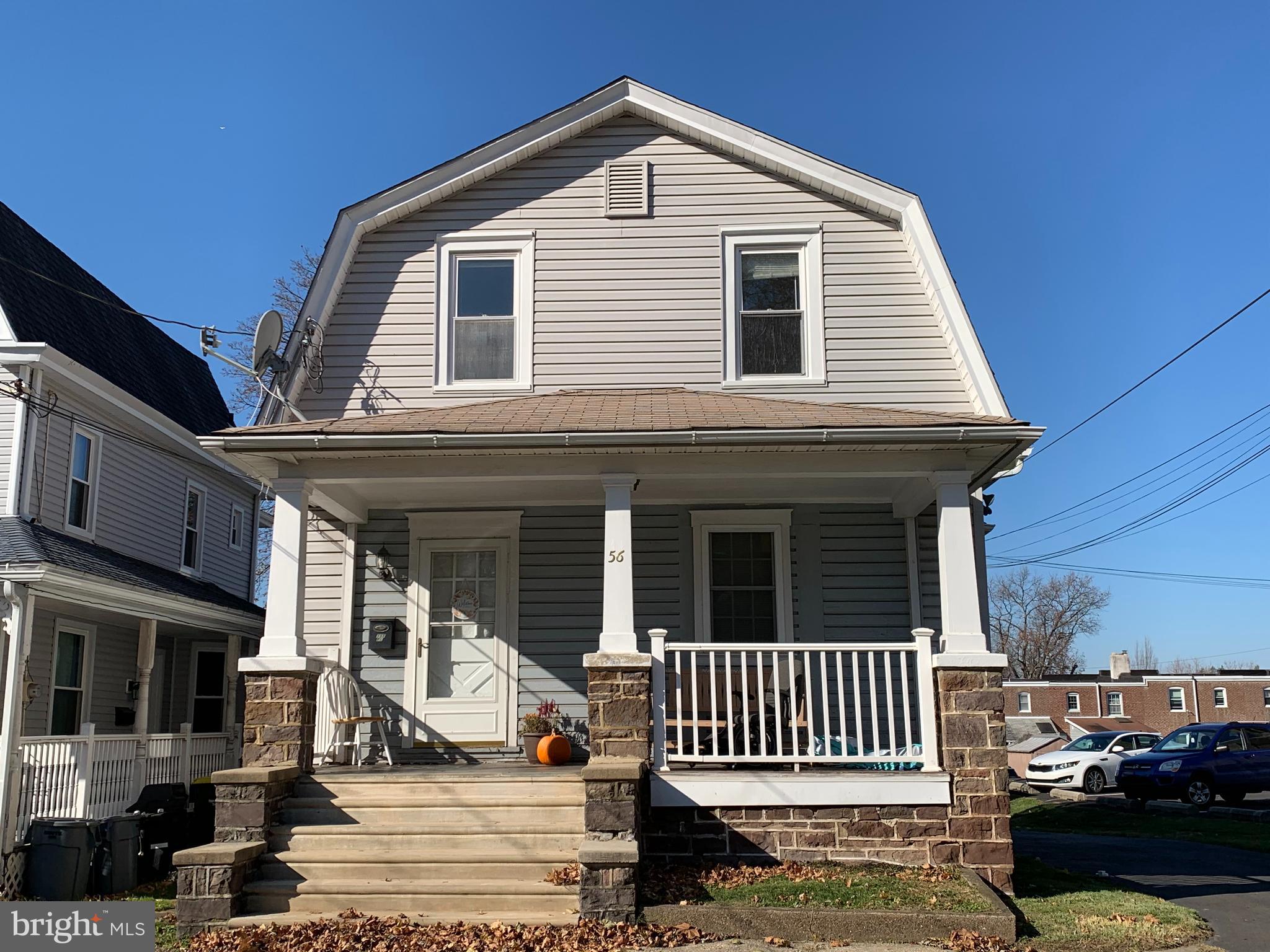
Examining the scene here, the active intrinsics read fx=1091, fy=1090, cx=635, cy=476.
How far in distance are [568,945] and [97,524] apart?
981 cm

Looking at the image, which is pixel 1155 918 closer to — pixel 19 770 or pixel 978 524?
pixel 978 524

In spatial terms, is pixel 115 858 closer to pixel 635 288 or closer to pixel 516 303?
pixel 516 303

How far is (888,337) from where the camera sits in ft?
34.4

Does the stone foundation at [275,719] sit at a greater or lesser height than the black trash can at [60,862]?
greater

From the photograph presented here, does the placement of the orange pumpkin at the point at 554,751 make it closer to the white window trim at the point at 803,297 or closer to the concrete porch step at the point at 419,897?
the concrete porch step at the point at 419,897

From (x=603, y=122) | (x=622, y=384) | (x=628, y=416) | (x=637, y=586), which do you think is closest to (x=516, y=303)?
(x=622, y=384)

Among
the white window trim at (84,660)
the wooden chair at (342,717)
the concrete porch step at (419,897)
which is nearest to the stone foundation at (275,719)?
the concrete porch step at (419,897)

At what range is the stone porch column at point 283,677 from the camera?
26.8 feet

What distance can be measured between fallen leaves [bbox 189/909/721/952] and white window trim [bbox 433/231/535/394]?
520 centimetres

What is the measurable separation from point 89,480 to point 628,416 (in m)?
8.08

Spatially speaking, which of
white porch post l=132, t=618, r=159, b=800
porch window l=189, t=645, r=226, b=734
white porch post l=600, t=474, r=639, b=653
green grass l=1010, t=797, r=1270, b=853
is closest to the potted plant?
white porch post l=600, t=474, r=639, b=653

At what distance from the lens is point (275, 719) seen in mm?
8211

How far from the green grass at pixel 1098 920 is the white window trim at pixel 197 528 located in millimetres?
12666

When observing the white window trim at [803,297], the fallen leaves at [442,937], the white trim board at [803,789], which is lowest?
the fallen leaves at [442,937]
